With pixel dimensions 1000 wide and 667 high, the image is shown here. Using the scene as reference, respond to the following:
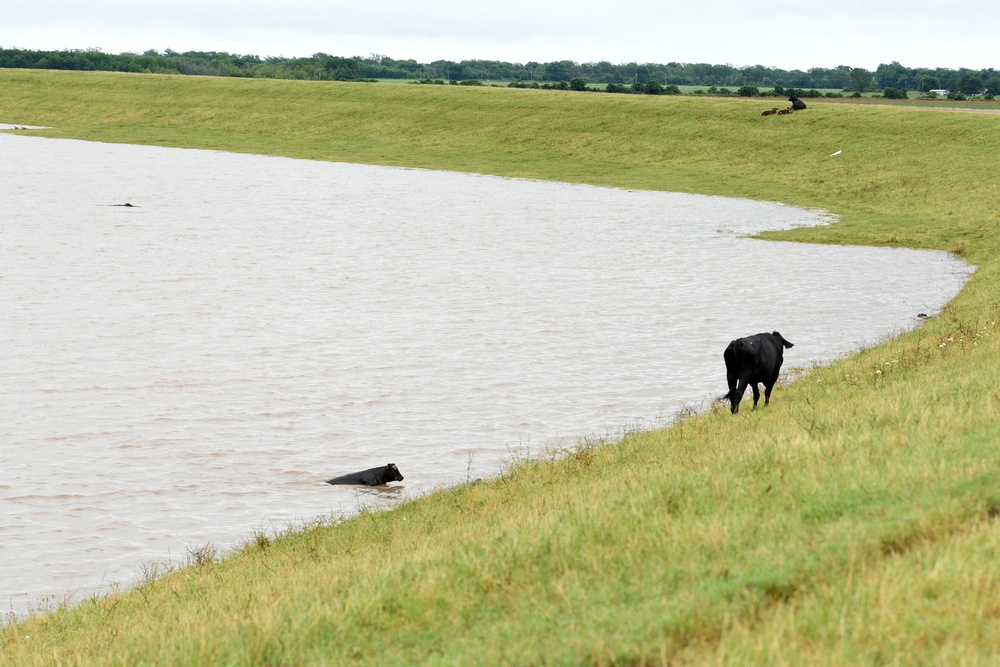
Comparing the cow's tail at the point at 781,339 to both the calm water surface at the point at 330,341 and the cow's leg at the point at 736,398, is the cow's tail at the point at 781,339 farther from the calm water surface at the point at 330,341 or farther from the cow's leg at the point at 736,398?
the calm water surface at the point at 330,341

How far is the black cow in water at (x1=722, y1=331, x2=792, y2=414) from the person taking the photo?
15.3m

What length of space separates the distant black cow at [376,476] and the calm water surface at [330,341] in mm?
199

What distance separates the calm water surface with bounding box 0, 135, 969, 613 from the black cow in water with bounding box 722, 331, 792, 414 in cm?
167

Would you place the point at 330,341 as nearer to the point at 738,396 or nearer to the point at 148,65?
the point at 738,396

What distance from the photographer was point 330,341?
22.5 meters

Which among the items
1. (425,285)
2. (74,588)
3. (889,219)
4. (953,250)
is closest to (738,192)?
(889,219)

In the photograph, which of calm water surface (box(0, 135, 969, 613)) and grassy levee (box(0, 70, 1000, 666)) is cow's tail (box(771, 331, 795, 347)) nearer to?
grassy levee (box(0, 70, 1000, 666))

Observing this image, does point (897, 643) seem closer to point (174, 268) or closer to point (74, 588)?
point (74, 588)

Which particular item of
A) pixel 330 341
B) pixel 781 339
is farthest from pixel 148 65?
pixel 781 339

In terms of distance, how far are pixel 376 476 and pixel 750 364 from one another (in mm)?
5347

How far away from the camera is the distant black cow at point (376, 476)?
14164 millimetres

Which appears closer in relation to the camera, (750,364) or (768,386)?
(750,364)

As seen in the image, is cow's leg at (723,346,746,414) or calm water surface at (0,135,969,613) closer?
calm water surface at (0,135,969,613)

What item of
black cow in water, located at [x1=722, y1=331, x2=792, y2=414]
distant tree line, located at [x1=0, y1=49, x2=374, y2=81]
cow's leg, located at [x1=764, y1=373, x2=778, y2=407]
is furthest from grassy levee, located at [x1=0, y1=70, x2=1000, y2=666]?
distant tree line, located at [x1=0, y1=49, x2=374, y2=81]
